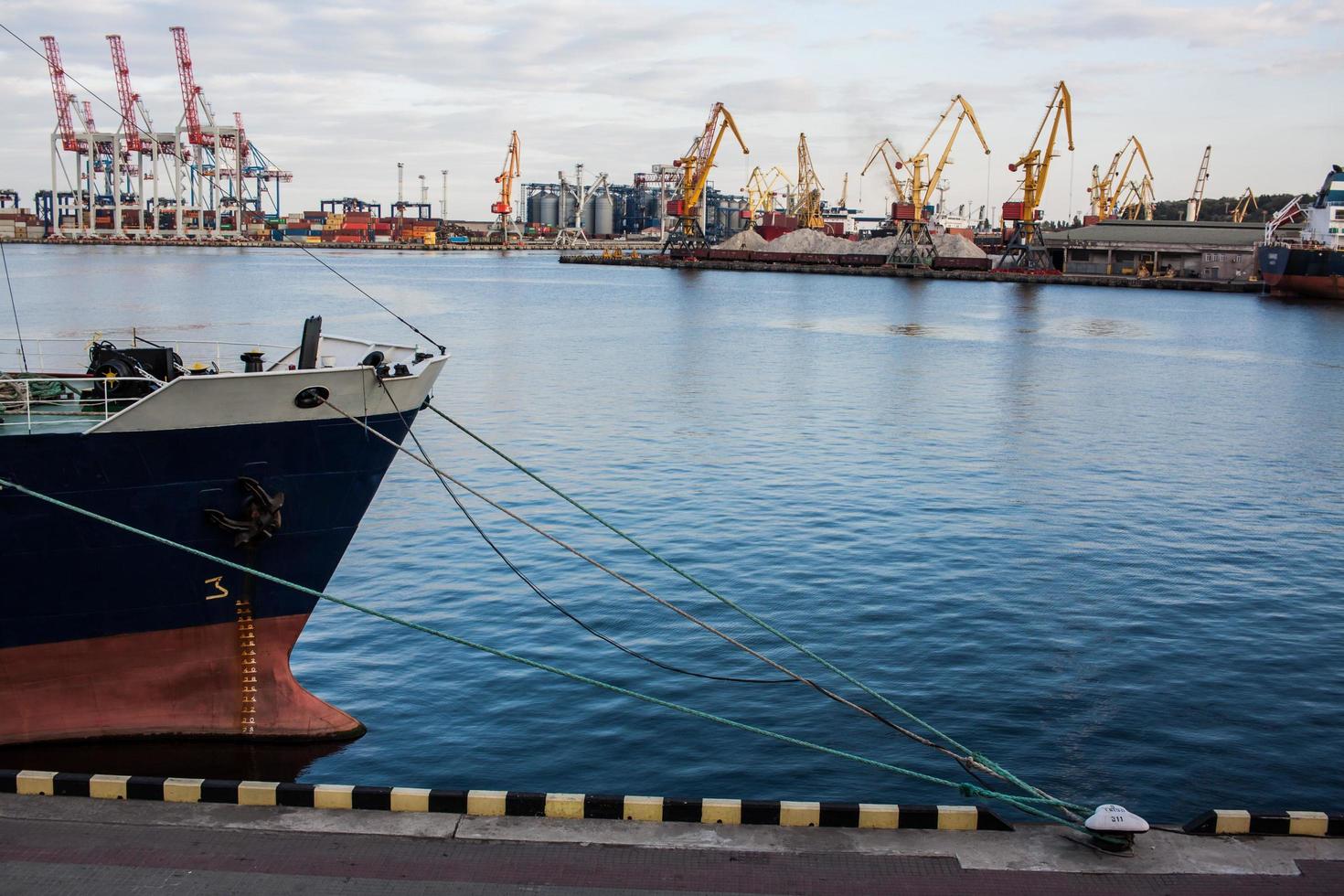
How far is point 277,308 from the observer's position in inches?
3438

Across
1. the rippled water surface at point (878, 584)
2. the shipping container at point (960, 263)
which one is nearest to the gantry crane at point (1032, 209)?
the shipping container at point (960, 263)

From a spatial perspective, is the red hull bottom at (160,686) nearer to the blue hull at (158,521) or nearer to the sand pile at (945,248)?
the blue hull at (158,521)

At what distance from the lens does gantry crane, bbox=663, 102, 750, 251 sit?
515ft

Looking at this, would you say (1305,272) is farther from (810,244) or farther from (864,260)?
(810,244)

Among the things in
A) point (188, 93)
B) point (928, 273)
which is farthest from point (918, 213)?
point (188, 93)

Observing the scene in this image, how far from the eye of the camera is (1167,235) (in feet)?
498

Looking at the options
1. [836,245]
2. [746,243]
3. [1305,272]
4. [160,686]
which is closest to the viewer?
[160,686]

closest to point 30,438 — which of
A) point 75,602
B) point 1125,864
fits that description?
point 75,602

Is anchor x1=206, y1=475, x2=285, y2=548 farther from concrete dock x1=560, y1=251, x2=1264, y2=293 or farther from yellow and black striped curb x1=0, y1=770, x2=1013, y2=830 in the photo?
concrete dock x1=560, y1=251, x2=1264, y2=293

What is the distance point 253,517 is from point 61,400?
2443 millimetres

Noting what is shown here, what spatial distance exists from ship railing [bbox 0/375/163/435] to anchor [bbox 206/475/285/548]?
4.83 feet

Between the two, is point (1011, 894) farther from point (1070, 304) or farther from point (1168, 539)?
point (1070, 304)

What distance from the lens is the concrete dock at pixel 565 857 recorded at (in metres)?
8.69

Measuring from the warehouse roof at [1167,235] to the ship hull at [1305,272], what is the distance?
26393 millimetres
